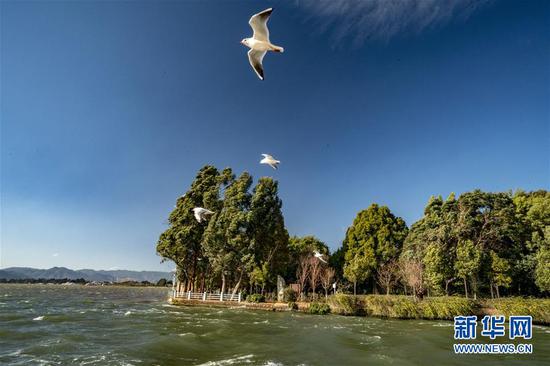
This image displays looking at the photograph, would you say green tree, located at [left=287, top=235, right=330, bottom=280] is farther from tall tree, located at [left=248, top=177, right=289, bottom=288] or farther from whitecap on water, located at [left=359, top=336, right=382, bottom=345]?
whitecap on water, located at [left=359, top=336, right=382, bottom=345]

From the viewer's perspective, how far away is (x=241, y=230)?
2834 cm

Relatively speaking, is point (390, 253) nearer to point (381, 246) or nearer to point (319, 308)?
point (381, 246)

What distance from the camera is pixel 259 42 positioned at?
8062mm

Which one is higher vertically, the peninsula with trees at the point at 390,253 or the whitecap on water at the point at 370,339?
the peninsula with trees at the point at 390,253

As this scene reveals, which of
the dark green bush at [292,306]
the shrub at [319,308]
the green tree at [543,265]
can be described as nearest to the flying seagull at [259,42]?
the shrub at [319,308]

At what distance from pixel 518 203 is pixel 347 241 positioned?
591 inches

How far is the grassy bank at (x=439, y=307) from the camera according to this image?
20.2 metres

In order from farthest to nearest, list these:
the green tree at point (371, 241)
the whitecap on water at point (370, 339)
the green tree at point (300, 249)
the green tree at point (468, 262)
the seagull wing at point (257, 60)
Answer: the green tree at point (300, 249)
the green tree at point (371, 241)
the green tree at point (468, 262)
the whitecap on water at point (370, 339)
the seagull wing at point (257, 60)

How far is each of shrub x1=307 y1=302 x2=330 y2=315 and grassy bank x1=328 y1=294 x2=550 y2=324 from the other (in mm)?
655

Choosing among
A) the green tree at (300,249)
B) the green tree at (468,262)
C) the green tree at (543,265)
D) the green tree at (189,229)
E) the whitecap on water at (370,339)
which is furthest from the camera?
the green tree at (300,249)

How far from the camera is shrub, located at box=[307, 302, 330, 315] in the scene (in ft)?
79.6

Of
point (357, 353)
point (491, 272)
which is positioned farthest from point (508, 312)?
point (357, 353)

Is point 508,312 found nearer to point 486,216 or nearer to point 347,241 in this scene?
point 486,216

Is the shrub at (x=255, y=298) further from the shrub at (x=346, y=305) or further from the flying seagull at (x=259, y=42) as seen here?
the flying seagull at (x=259, y=42)
